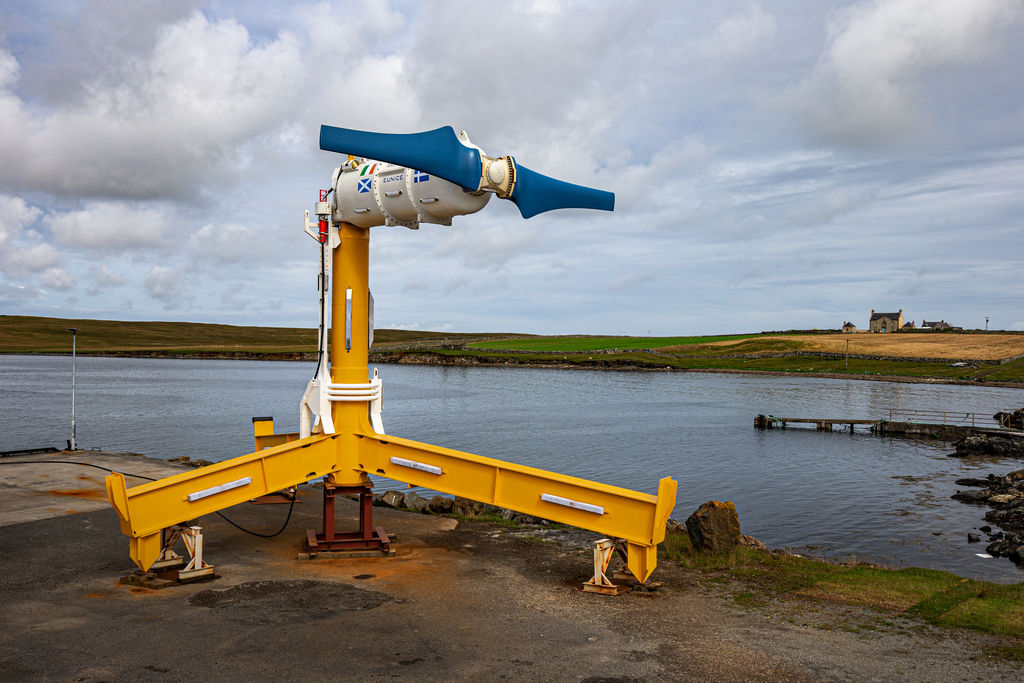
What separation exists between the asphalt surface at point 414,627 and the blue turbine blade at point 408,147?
6746mm

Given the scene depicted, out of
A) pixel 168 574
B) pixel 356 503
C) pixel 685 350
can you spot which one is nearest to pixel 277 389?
pixel 356 503

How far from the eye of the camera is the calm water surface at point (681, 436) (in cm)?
2758

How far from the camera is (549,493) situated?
38.1ft

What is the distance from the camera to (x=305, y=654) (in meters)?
8.55

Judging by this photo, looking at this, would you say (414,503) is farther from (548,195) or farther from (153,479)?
(548,195)

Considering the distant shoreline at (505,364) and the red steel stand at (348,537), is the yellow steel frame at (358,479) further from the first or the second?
the distant shoreline at (505,364)

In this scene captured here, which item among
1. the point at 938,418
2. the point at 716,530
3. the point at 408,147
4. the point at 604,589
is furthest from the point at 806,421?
the point at 408,147

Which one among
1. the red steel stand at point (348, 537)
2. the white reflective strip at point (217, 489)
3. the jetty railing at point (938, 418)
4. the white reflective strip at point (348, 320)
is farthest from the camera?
the jetty railing at point (938, 418)

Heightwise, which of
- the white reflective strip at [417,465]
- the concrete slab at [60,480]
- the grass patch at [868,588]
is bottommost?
the concrete slab at [60,480]

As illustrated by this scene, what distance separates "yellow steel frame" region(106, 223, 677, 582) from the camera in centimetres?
1110

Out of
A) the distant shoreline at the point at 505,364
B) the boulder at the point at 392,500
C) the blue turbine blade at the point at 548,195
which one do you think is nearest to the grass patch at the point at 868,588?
the blue turbine blade at the point at 548,195

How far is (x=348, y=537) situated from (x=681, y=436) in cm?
4333

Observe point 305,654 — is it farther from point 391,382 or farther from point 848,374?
point 848,374

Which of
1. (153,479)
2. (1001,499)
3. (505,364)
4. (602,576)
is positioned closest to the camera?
(602,576)
